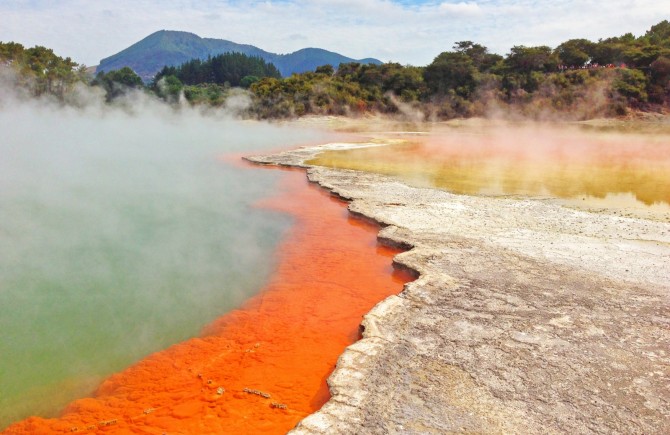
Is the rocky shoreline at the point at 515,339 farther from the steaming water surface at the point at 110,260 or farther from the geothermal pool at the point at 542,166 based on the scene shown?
the geothermal pool at the point at 542,166

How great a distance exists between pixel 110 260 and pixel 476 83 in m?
33.2

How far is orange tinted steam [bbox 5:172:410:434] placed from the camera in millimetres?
3561

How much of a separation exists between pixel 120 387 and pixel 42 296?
2.32 metres

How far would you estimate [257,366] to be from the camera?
13.9ft

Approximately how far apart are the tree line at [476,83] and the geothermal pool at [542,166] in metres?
9.39

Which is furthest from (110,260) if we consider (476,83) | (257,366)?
(476,83)

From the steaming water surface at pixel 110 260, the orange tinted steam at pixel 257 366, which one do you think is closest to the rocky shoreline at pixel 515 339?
the orange tinted steam at pixel 257 366

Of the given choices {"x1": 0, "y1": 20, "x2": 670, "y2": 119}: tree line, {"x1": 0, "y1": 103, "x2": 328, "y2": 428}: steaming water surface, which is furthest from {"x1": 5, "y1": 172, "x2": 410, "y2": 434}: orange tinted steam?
{"x1": 0, "y1": 20, "x2": 670, "y2": 119}: tree line

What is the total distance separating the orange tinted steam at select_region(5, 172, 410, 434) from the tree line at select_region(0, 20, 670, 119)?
28494 millimetres

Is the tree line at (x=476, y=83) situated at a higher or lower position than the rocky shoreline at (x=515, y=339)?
higher

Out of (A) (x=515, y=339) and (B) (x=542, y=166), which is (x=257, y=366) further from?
(B) (x=542, y=166)

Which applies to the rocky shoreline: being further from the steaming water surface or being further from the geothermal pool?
the geothermal pool

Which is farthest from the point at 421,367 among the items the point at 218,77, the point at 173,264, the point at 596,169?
the point at 218,77

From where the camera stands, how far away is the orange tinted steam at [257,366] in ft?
11.7
